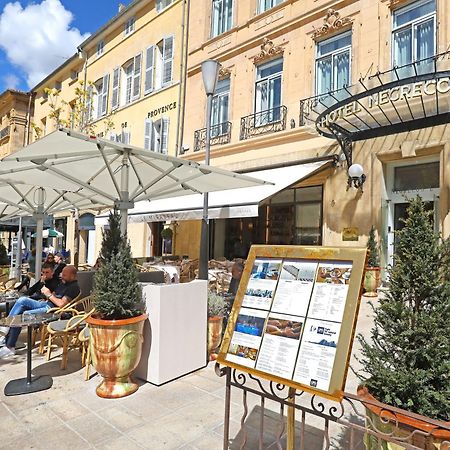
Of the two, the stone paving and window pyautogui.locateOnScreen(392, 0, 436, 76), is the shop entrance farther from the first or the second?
the stone paving

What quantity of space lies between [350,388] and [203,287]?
6.67ft

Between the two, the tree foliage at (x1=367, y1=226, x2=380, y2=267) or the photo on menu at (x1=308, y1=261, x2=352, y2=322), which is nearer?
the photo on menu at (x1=308, y1=261, x2=352, y2=322)

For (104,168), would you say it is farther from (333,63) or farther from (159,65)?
(159,65)

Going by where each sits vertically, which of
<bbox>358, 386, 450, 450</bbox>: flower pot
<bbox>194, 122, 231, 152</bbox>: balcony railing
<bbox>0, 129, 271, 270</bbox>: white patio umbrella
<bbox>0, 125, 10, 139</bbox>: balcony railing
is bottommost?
<bbox>358, 386, 450, 450</bbox>: flower pot

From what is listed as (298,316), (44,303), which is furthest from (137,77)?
(298,316)

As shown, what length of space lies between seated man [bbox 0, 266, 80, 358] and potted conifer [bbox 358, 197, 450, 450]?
418 cm

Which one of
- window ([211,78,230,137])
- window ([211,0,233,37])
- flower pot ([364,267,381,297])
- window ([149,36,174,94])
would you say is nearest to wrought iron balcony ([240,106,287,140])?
window ([211,78,230,137])

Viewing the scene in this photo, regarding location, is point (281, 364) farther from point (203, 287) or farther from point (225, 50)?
point (225, 50)

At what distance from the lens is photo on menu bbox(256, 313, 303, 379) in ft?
7.08

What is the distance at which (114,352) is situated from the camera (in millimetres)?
3701

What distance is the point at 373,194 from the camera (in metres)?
9.48

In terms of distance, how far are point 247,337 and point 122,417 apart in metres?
1.73

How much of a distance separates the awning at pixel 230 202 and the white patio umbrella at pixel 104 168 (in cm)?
→ 165

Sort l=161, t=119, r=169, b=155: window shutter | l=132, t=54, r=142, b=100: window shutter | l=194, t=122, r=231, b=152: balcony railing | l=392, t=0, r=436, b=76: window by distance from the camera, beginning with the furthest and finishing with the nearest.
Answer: l=132, t=54, r=142, b=100: window shutter < l=161, t=119, r=169, b=155: window shutter < l=194, t=122, r=231, b=152: balcony railing < l=392, t=0, r=436, b=76: window
